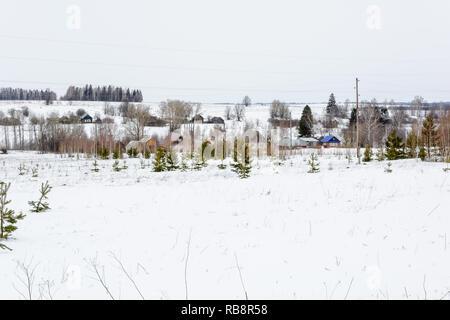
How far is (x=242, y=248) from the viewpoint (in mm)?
4797

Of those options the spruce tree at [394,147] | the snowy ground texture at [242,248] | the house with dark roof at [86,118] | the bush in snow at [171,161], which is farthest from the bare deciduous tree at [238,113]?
the snowy ground texture at [242,248]

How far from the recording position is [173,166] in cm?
1956

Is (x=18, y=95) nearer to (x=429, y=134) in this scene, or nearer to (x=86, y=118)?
(x=86, y=118)

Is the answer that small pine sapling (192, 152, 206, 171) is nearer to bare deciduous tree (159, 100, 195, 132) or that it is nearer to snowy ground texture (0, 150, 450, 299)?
snowy ground texture (0, 150, 450, 299)

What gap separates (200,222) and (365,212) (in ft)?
13.2

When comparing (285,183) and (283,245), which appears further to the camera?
(285,183)

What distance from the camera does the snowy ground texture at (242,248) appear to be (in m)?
3.46

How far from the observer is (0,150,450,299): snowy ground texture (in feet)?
11.3

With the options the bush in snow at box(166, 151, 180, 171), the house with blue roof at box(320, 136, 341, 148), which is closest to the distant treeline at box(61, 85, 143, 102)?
the house with blue roof at box(320, 136, 341, 148)

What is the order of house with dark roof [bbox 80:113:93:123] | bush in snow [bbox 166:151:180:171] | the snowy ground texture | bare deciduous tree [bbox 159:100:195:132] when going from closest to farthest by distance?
the snowy ground texture → bush in snow [bbox 166:151:180:171] → bare deciduous tree [bbox 159:100:195:132] → house with dark roof [bbox 80:113:93:123]

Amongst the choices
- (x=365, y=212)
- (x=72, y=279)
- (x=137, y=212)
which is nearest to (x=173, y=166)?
(x=137, y=212)
